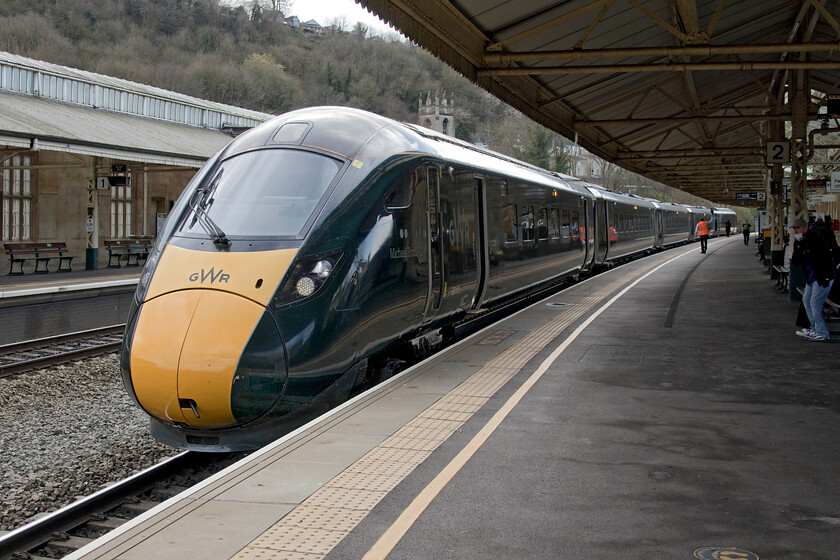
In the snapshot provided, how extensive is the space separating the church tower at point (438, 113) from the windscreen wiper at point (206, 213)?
110 m

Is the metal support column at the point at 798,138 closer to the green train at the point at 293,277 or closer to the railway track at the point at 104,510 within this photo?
the green train at the point at 293,277

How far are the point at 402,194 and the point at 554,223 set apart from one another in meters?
9.95

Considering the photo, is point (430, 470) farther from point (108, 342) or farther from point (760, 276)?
point (760, 276)

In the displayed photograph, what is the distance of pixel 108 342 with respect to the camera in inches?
579

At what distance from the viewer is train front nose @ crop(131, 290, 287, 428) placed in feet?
21.3

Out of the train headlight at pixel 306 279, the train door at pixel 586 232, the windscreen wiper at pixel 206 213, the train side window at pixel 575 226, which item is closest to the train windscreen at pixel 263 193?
the windscreen wiper at pixel 206 213

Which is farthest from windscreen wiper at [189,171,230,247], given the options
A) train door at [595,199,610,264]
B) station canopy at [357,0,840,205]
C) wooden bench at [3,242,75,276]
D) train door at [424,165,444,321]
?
train door at [595,199,610,264]

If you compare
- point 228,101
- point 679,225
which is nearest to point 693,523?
point 679,225

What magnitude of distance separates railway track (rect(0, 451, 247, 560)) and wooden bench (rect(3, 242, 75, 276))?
19051mm

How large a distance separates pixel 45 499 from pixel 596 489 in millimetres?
4700

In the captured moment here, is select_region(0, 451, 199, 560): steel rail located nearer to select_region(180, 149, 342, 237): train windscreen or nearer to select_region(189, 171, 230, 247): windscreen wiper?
select_region(189, 171, 230, 247): windscreen wiper

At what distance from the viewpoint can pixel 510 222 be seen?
13.7 meters

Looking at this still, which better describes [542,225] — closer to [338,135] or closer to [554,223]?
[554,223]

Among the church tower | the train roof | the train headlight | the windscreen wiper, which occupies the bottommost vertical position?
the train headlight
